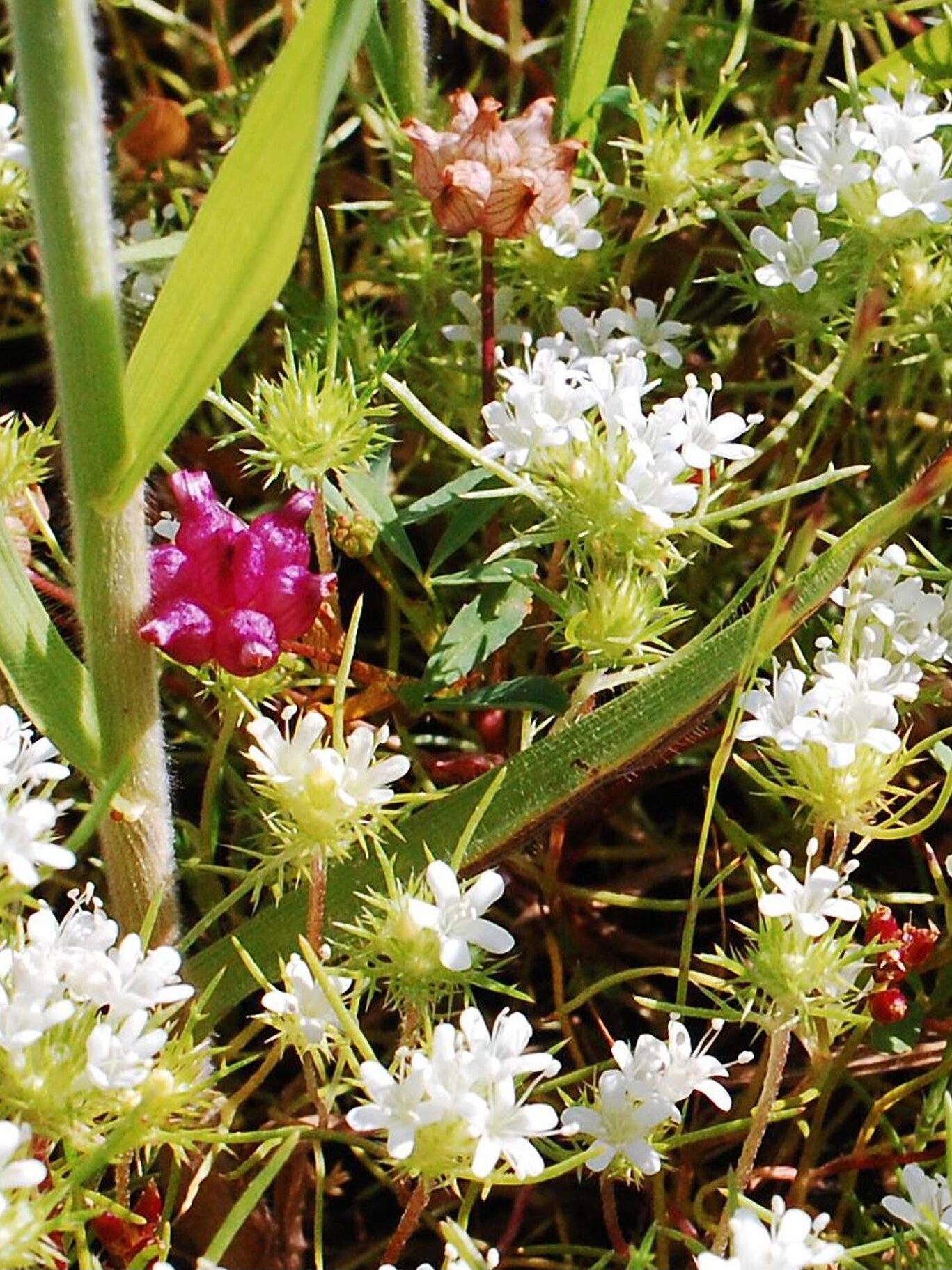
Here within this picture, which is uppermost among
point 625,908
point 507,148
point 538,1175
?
point 507,148

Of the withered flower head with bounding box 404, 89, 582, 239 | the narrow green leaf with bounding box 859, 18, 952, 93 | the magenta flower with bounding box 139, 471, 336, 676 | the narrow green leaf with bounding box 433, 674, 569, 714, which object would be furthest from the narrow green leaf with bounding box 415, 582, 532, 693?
the narrow green leaf with bounding box 859, 18, 952, 93

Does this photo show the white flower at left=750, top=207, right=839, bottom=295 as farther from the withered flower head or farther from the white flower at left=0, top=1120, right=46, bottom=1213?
the white flower at left=0, top=1120, right=46, bottom=1213

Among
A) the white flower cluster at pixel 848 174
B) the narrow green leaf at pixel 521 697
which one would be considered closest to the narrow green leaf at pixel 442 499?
the narrow green leaf at pixel 521 697

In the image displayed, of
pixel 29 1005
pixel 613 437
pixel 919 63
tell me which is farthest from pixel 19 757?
pixel 919 63

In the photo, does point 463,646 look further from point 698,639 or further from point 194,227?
point 194,227

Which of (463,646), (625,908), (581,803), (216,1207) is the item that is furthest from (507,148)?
(216,1207)
